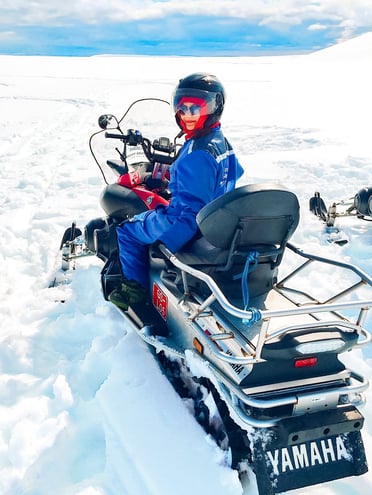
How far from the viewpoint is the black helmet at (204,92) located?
2.98 meters

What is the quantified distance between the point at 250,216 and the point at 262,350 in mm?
603

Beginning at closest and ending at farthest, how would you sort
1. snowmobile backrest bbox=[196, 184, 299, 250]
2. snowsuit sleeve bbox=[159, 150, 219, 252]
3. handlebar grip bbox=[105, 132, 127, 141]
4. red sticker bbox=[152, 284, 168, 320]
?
snowmobile backrest bbox=[196, 184, 299, 250], snowsuit sleeve bbox=[159, 150, 219, 252], red sticker bbox=[152, 284, 168, 320], handlebar grip bbox=[105, 132, 127, 141]

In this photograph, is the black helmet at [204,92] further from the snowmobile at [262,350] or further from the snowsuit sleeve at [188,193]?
the snowmobile at [262,350]

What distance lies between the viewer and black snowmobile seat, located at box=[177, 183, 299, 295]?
2.41 m

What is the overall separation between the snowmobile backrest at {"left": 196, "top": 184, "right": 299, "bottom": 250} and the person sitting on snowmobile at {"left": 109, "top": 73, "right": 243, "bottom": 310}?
1.34 feet

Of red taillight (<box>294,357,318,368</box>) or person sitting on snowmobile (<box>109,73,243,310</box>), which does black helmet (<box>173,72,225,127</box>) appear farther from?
red taillight (<box>294,357,318,368</box>)

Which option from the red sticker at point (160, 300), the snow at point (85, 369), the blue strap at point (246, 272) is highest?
the blue strap at point (246, 272)

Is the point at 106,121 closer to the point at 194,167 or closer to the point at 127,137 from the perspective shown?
the point at 127,137

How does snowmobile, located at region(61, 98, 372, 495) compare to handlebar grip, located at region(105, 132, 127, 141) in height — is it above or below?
below

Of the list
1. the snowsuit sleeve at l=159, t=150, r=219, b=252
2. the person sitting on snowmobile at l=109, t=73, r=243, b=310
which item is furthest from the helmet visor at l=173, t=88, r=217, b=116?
the snowsuit sleeve at l=159, t=150, r=219, b=252

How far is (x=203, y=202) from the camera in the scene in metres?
2.90

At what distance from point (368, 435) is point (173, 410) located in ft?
3.34

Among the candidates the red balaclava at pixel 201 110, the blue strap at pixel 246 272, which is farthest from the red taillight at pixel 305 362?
the red balaclava at pixel 201 110

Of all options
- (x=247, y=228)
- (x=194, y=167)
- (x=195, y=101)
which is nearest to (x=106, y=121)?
(x=195, y=101)
